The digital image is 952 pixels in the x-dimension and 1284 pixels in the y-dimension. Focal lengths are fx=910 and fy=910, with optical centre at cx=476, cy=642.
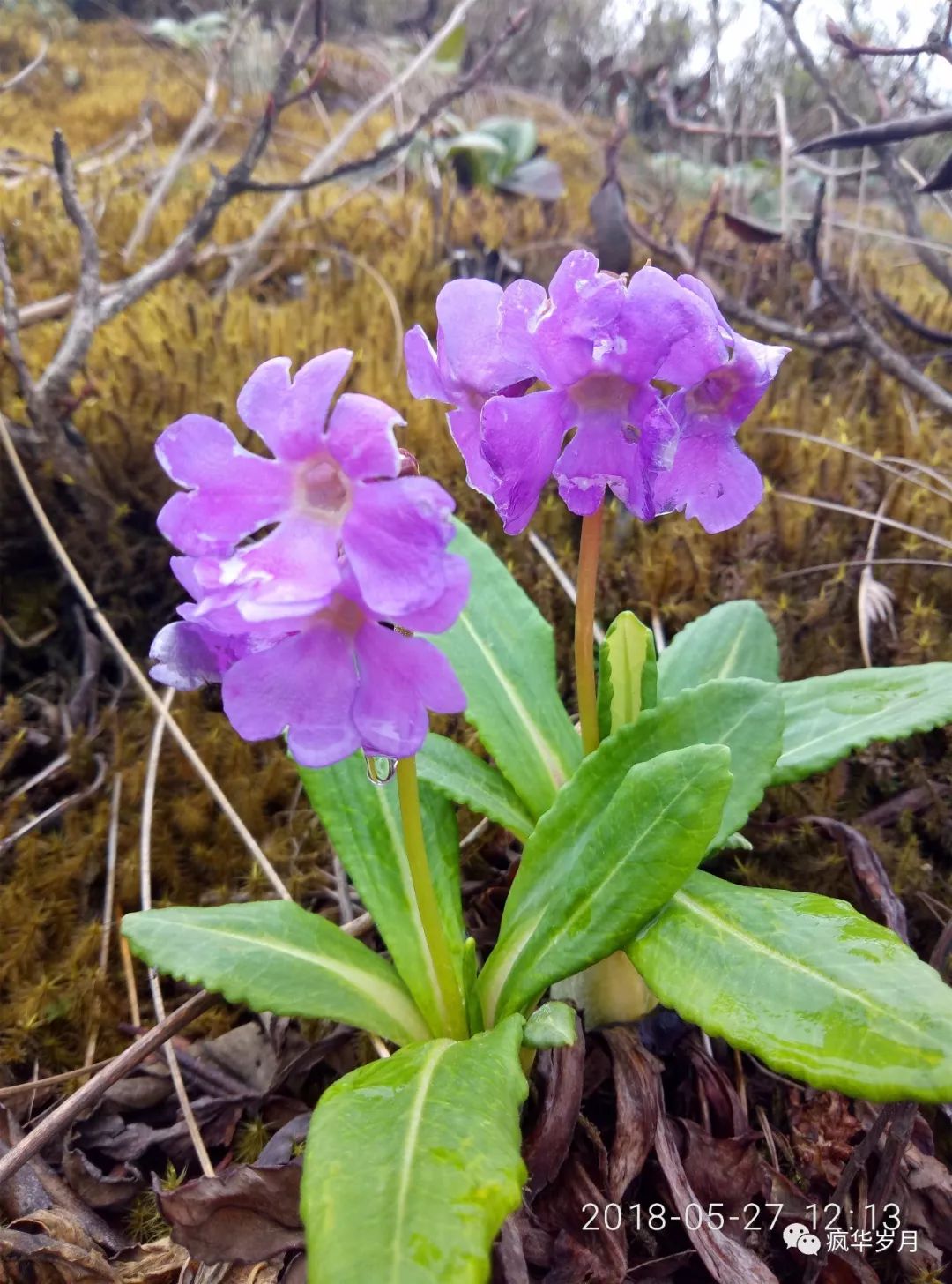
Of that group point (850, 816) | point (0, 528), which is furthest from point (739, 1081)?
point (0, 528)

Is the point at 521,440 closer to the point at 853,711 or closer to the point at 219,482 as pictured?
the point at 219,482

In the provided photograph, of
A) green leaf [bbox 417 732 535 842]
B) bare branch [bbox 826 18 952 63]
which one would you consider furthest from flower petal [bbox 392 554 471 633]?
bare branch [bbox 826 18 952 63]

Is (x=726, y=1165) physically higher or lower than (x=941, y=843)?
lower

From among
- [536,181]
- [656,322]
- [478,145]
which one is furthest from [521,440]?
[478,145]

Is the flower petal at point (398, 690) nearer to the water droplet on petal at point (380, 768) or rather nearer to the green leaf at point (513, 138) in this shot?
the water droplet on petal at point (380, 768)

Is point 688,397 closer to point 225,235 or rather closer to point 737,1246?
point 737,1246

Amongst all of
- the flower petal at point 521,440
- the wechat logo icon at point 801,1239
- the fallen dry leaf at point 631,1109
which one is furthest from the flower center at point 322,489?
the wechat logo icon at point 801,1239
